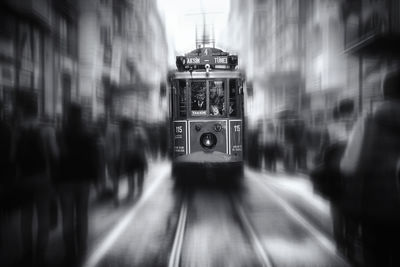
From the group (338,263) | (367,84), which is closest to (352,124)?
(367,84)

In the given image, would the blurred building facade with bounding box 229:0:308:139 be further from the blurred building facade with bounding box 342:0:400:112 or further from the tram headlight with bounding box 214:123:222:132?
the tram headlight with bounding box 214:123:222:132

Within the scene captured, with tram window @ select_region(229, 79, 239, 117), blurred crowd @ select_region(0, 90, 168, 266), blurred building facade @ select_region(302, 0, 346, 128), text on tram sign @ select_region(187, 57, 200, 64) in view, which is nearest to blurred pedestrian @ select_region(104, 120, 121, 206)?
blurred crowd @ select_region(0, 90, 168, 266)

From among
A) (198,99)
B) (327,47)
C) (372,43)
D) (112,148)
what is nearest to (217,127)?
(198,99)

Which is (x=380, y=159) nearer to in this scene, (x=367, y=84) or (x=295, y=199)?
(x=367, y=84)

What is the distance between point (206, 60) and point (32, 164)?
5880mm

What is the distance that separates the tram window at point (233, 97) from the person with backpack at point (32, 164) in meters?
5.05

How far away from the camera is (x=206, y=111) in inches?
297

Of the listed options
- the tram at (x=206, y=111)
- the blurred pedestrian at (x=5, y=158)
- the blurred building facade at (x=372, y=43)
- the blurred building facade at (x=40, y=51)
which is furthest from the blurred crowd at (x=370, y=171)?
the tram at (x=206, y=111)

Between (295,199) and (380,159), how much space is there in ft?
9.62

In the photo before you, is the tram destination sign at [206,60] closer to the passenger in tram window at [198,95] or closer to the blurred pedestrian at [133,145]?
the passenger in tram window at [198,95]

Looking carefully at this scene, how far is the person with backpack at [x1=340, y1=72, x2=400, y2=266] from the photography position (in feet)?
7.18

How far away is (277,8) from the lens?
14.3 feet

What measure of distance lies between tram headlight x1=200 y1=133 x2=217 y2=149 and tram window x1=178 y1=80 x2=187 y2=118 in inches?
24.3

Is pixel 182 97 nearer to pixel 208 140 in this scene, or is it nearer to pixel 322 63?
pixel 208 140
